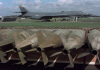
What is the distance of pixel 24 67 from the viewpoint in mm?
6898

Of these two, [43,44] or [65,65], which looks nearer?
[43,44]

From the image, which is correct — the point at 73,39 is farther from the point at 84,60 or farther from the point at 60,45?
the point at 84,60

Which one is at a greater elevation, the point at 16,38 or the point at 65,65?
the point at 16,38

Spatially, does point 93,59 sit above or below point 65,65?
above

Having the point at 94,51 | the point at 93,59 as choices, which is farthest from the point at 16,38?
the point at 93,59

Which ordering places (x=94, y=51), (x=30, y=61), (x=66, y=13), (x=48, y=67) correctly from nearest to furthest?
(x=94, y=51), (x=48, y=67), (x=30, y=61), (x=66, y=13)

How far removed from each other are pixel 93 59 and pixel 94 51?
→ 166 centimetres

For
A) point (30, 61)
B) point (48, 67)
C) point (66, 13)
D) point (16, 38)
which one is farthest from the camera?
point (66, 13)

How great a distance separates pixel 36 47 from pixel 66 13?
40194 millimetres

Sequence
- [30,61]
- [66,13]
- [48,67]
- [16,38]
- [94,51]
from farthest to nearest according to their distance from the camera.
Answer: [66,13]
[30,61]
[48,67]
[16,38]
[94,51]

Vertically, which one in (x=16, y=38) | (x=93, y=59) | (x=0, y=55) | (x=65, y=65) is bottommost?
(x=65, y=65)

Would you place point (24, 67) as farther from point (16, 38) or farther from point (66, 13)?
point (66, 13)

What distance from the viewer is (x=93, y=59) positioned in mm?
6426

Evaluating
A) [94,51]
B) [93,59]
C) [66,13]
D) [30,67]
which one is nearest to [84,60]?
[93,59]
